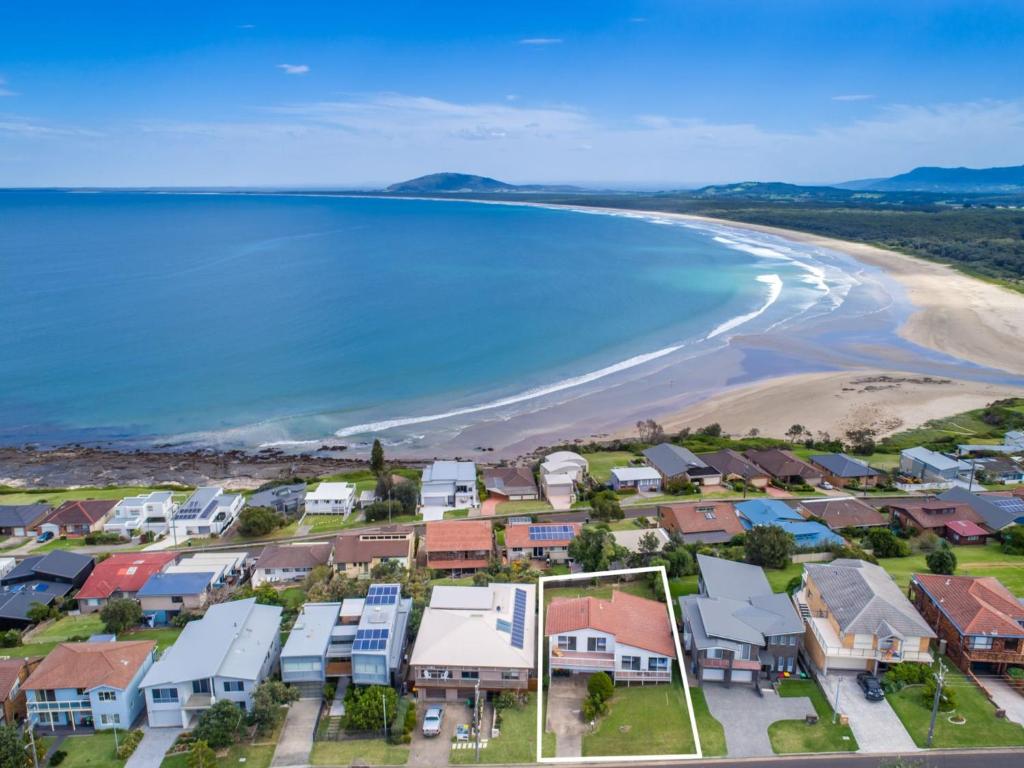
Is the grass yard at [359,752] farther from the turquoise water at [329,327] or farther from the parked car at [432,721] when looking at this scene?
the turquoise water at [329,327]

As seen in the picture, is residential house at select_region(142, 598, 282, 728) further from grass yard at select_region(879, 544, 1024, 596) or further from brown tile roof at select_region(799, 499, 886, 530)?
brown tile roof at select_region(799, 499, 886, 530)

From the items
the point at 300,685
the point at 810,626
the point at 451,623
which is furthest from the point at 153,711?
the point at 810,626

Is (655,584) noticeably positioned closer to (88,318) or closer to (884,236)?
(88,318)

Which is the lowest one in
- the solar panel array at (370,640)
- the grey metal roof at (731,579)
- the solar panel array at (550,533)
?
the solar panel array at (550,533)

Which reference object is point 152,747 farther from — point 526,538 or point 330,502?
point 330,502

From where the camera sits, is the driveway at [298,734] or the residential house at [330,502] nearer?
the driveway at [298,734]

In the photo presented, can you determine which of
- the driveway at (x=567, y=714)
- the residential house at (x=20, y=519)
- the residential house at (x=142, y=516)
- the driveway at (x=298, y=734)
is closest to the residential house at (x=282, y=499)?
the residential house at (x=142, y=516)
